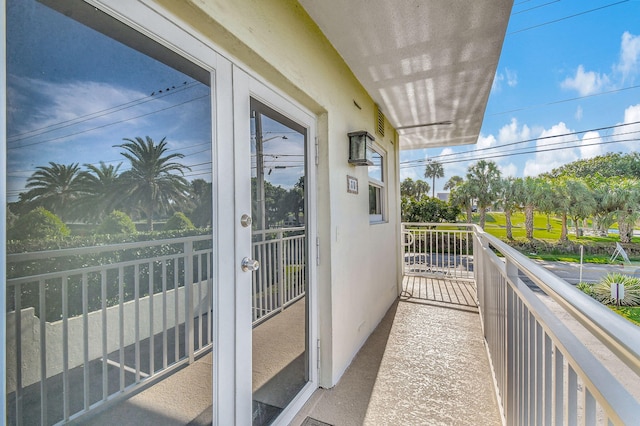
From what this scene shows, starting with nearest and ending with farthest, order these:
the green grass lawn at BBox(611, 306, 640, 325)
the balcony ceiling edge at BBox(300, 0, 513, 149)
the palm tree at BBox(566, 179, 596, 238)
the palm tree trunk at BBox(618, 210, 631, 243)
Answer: the green grass lawn at BBox(611, 306, 640, 325)
the balcony ceiling edge at BBox(300, 0, 513, 149)
the palm tree trunk at BBox(618, 210, 631, 243)
the palm tree at BBox(566, 179, 596, 238)

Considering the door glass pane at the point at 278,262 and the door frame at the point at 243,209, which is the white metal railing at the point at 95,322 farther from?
the door glass pane at the point at 278,262

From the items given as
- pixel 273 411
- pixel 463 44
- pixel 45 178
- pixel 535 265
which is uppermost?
pixel 463 44

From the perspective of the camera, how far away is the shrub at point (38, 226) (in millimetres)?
677

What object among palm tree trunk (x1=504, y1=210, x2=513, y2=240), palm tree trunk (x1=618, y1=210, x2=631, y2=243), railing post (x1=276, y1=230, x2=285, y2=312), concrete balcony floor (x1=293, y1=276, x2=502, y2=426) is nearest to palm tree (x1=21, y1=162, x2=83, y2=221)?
railing post (x1=276, y1=230, x2=285, y2=312)

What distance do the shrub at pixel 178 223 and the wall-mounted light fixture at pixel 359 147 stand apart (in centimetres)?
160

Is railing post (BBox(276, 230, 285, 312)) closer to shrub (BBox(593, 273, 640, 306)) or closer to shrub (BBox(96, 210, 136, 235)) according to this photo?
shrub (BBox(96, 210, 136, 235))

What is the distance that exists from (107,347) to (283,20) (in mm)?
1692

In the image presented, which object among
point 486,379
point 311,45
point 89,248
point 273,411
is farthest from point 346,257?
point 89,248

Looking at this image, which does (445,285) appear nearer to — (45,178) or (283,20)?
(283,20)

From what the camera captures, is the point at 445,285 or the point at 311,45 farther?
the point at 445,285

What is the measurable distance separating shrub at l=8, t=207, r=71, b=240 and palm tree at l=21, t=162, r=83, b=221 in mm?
16

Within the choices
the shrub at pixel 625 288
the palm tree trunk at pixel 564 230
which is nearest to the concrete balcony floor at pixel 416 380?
the shrub at pixel 625 288

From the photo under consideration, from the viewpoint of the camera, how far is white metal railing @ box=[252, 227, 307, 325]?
4.99 feet

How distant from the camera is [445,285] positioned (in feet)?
15.8
